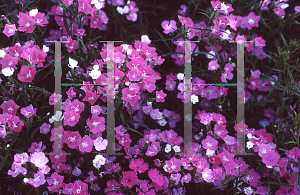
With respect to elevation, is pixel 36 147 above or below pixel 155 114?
below

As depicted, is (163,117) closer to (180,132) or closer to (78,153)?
(180,132)

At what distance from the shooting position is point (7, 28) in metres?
1.86

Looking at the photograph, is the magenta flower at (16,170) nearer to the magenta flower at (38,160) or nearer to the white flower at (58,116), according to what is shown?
the magenta flower at (38,160)

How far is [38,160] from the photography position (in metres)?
1.66

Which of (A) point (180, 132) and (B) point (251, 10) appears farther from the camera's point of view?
(B) point (251, 10)

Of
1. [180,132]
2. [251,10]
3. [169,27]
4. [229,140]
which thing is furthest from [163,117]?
[251,10]

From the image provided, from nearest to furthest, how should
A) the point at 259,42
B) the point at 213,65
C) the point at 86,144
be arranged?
the point at 86,144 < the point at 213,65 < the point at 259,42

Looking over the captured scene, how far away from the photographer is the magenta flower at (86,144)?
1717 mm

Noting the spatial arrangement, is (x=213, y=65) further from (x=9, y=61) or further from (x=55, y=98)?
(x=9, y=61)

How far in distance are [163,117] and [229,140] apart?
1.53ft

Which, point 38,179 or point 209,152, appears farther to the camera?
point 209,152

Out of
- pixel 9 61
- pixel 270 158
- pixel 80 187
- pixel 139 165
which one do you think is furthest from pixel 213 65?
pixel 9 61

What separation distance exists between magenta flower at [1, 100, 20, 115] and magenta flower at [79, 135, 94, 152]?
1.43 ft

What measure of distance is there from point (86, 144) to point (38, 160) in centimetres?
26
